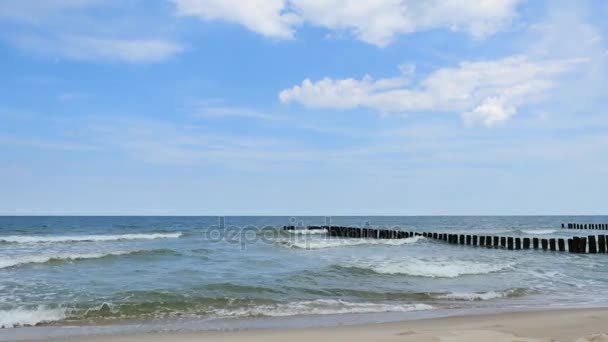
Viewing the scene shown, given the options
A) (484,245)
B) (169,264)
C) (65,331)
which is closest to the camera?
(65,331)

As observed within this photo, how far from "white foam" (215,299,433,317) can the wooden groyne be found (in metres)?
22.0

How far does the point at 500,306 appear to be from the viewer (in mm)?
11039

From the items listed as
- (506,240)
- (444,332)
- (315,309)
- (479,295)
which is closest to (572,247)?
(506,240)

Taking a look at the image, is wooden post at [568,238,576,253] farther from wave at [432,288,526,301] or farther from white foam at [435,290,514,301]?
white foam at [435,290,514,301]

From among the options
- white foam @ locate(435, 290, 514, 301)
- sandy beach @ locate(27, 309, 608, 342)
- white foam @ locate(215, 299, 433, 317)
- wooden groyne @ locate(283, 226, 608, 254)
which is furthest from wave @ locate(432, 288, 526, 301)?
wooden groyne @ locate(283, 226, 608, 254)

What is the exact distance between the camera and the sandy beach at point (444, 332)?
281 inches

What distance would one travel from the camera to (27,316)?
9.62 m

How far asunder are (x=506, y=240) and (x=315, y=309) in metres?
33.2

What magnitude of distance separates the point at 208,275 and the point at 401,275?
577 cm

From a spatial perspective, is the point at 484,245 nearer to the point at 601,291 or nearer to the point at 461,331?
the point at 601,291

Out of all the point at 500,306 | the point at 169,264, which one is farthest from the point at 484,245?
the point at 500,306

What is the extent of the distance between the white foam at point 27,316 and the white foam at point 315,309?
2.96 metres

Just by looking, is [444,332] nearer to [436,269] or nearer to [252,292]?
[252,292]

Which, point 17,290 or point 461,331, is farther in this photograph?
point 17,290
